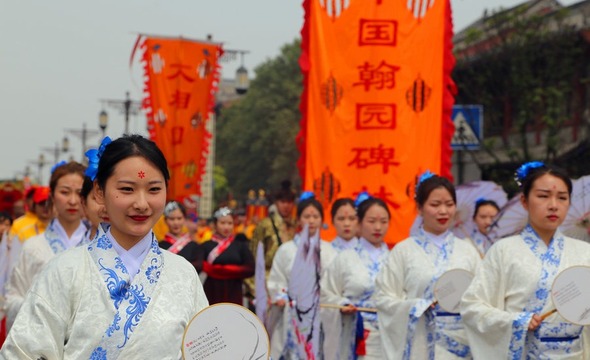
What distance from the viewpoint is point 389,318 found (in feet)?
21.3

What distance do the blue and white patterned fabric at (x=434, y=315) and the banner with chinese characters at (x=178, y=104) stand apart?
824 centimetres

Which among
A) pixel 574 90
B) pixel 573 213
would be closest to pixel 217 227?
pixel 573 213

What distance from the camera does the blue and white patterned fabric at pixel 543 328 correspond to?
5.04m

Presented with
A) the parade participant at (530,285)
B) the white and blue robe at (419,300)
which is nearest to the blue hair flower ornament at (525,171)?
the parade participant at (530,285)

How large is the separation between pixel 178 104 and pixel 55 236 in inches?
320

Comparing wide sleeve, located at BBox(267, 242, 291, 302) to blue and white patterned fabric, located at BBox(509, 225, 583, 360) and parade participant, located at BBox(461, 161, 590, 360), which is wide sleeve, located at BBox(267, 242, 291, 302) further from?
blue and white patterned fabric, located at BBox(509, 225, 583, 360)

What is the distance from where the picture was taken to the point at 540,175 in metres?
5.20

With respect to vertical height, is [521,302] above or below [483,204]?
below

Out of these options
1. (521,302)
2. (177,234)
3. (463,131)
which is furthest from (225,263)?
(521,302)

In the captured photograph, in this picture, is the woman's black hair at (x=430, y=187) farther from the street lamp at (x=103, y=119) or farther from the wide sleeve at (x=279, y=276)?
the street lamp at (x=103, y=119)

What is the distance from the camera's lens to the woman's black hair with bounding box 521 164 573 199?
5191 mm

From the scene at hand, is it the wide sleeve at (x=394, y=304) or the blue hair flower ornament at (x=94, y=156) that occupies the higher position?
the blue hair flower ornament at (x=94, y=156)

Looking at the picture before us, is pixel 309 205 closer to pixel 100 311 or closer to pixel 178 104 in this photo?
pixel 100 311

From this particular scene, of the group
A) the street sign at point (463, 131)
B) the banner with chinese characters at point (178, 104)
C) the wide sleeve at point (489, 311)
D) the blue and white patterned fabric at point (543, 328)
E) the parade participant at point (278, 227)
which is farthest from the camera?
the banner with chinese characters at point (178, 104)
